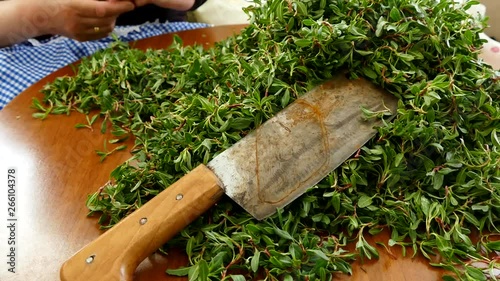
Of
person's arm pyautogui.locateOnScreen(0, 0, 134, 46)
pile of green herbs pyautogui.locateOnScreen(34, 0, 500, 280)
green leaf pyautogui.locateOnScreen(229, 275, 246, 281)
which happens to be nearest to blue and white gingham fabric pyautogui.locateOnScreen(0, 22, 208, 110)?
person's arm pyautogui.locateOnScreen(0, 0, 134, 46)

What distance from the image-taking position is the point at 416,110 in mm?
688

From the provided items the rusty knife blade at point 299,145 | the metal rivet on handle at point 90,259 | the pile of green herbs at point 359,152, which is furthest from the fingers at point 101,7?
the metal rivet on handle at point 90,259

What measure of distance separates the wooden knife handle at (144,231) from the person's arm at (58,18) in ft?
2.26

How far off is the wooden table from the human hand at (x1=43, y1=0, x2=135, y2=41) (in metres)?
0.24

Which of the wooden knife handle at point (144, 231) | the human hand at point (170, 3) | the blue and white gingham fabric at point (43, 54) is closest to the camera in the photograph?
the wooden knife handle at point (144, 231)

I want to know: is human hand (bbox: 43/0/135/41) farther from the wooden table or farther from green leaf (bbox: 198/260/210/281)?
green leaf (bbox: 198/260/210/281)

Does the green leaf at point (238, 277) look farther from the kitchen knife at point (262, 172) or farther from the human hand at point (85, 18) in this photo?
the human hand at point (85, 18)

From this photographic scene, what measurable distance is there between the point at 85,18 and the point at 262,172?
752mm

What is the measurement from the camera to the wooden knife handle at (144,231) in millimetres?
580

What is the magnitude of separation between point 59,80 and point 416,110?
0.70 m

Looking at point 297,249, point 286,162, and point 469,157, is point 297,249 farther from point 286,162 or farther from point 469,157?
point 469,157

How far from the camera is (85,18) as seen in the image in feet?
3.96

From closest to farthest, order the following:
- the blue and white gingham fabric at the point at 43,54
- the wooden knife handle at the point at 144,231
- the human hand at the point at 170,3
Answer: the wooden knife handle at the point at 144,231
the blue and white gingham fabric at the point at 43,54
the human hand at the point at 170,3

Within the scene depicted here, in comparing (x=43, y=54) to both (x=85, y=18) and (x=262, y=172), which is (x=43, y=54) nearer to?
(x=85, y=18)
